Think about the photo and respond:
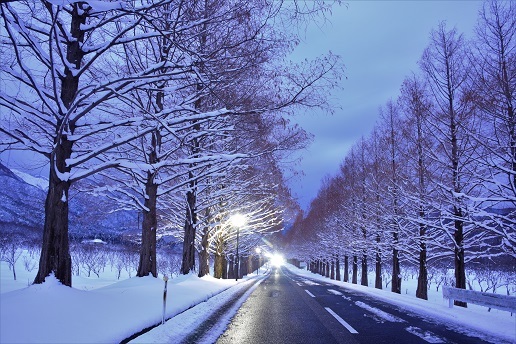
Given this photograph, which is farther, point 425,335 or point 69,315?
point 425,335

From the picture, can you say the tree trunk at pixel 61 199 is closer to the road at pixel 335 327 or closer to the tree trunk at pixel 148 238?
the road at pixel 335 327

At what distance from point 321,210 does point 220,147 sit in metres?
24.5

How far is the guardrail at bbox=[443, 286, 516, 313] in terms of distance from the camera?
7.96 metres

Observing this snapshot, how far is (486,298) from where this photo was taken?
886 cm

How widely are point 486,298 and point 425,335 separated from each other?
3646mm

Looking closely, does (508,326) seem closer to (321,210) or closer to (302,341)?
(302,341)

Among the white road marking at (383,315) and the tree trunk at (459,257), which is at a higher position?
the tree trunk at (459,257)

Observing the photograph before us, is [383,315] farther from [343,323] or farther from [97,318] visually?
[97,318]

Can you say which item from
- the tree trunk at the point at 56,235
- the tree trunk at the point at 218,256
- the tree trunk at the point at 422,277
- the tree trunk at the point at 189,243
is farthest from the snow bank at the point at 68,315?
the tree trunk at the point at 218,256

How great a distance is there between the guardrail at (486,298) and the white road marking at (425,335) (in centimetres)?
259

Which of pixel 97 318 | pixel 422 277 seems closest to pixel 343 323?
pixel 97 318

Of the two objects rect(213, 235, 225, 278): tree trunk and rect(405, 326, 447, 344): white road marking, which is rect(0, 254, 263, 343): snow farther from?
rect(213, 235, 225, 278): tree trunk

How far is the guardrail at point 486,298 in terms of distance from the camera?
796 centimetres

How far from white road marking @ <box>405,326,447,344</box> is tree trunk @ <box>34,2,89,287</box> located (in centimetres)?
678
